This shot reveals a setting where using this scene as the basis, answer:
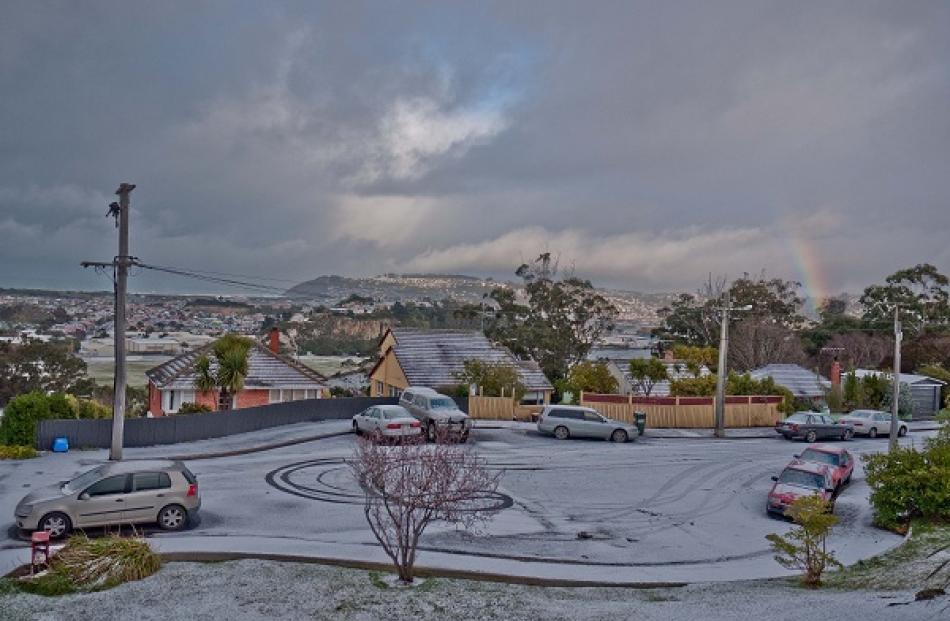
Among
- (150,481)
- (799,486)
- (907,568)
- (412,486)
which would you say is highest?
(412,486)

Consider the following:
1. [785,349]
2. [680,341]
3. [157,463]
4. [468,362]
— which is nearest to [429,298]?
[680,341]

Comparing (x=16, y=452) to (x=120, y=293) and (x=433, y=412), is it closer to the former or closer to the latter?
(x=120, y=293)

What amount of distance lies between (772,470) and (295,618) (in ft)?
73.5

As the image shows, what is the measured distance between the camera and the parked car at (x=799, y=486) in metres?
23.1

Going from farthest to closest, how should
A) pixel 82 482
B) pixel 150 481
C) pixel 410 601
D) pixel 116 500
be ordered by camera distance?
pixel 150 481, pixel 82 482, pixel 116 500, pixel 410 601

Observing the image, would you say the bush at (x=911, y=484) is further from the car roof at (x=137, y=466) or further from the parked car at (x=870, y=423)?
the parked car at (x=870, y=423)

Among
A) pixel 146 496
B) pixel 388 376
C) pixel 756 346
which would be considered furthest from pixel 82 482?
pixel 756 346

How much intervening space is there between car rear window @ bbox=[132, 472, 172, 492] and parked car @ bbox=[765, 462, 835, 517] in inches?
613

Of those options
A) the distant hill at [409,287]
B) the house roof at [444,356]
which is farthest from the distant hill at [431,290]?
the house roof at [444,356]

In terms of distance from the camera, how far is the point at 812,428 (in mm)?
40000

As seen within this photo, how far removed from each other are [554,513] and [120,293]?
50.8 ft

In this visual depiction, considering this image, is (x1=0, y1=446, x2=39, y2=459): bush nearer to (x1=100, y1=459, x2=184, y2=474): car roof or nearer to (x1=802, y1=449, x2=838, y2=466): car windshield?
(x1=100, y1=459, x2=184, y2=474): car roof

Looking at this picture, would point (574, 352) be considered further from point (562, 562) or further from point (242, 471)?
point (562, 562)

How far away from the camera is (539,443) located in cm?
3556
